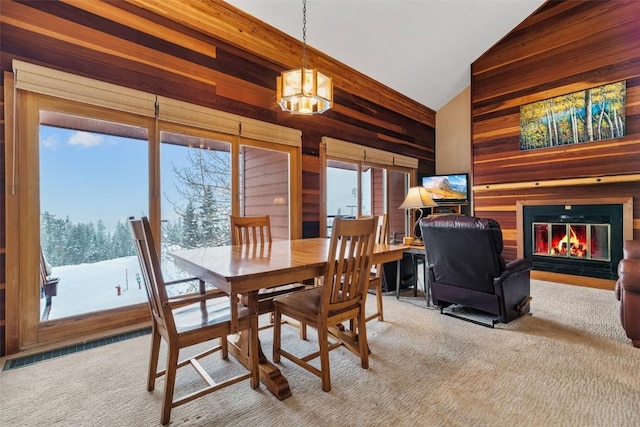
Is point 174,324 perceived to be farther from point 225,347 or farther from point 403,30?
point 403,30

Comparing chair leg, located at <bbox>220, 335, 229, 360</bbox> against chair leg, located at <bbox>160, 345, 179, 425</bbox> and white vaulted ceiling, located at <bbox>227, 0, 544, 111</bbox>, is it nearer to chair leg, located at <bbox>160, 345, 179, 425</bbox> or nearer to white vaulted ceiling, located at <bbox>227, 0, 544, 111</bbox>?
chair leg, located at <bbox>160, 345, 179, 425</bbox>

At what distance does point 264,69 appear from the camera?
3.85 metres

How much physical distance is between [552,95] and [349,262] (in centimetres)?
482

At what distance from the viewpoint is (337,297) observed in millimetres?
1890

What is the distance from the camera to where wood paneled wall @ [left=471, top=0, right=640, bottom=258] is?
13.3 ft

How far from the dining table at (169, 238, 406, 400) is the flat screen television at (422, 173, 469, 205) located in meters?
4.24

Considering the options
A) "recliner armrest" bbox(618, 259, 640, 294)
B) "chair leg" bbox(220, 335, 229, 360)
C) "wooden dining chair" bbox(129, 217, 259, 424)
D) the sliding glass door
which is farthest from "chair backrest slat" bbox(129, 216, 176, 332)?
"recliner armrest" bbox(618, 259, 640, 294)

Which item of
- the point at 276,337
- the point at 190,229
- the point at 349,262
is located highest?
the point at 190,229

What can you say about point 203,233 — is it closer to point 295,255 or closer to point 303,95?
point 295,255

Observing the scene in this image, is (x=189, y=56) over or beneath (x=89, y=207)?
over

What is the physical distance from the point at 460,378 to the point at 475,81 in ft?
17.4

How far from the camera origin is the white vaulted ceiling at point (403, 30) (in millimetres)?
3736

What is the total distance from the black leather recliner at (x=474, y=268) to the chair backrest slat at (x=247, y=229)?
155 centimetres

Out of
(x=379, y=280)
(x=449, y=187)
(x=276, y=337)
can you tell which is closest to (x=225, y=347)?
(x=276, y=337)
